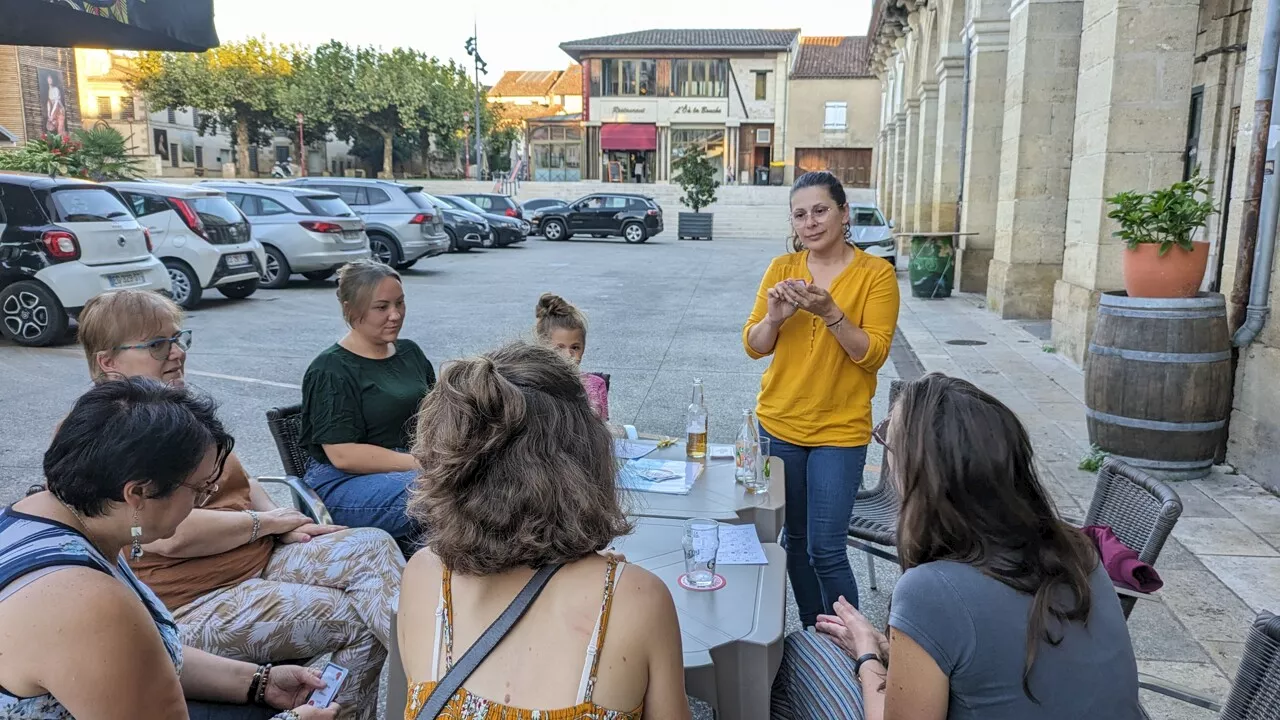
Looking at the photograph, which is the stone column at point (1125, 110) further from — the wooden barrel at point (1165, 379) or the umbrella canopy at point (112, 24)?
the umbrella canopy at point (112, 24)

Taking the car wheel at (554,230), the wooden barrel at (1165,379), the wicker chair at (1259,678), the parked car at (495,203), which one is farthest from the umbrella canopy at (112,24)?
the car wheel at (554,230)

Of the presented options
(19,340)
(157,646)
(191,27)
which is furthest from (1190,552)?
(19,340)

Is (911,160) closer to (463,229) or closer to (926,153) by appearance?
(926,153)

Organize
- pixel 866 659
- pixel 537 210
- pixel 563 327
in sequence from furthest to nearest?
pixel 537 210 → pixel 563 327 → pixel 866 659

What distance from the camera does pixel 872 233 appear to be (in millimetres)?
19641

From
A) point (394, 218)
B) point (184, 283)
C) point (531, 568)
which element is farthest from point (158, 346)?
point (394, 218)

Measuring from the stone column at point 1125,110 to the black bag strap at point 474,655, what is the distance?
24.7 feet

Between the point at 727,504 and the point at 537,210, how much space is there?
2983 centimetres

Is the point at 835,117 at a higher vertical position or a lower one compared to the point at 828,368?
higher

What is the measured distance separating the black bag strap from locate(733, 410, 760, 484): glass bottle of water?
166 cm

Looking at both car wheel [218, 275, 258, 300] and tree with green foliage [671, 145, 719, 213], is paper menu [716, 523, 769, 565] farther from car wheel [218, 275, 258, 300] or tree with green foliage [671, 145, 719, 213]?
tree with green foliage [671, 145, 719, 213]

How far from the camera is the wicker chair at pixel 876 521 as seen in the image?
10.9 feet

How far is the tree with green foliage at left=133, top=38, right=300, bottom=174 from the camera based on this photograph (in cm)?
4172

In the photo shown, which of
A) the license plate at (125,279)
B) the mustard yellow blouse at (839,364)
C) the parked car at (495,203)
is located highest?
the parked car at (495,203)
